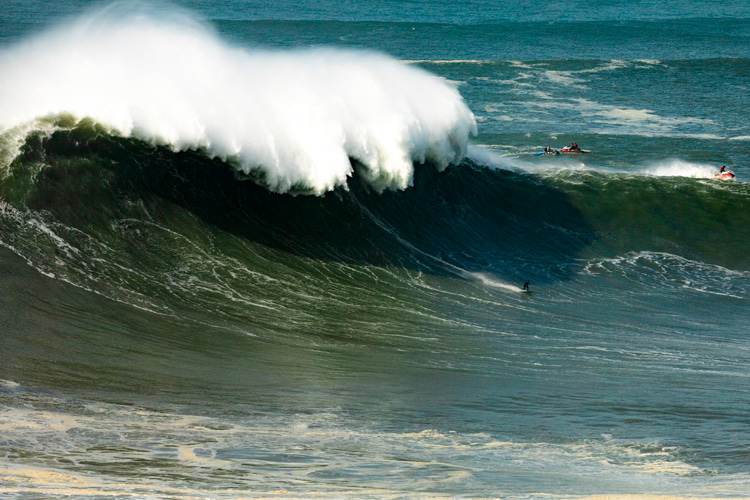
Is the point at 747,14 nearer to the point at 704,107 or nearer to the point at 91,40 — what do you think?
the point at 704,107

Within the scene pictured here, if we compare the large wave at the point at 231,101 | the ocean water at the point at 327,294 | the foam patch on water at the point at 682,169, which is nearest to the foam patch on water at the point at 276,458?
the ocean water at the point at 327,294

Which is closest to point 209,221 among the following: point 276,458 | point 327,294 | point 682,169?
point 327,294

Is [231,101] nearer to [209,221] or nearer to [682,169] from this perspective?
[209,221]

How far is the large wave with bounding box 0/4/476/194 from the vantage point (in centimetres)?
1605

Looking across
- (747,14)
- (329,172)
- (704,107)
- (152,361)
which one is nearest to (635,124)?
(704,107)

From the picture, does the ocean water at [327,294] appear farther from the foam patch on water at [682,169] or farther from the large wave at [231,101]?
the foam patch on water at [682,169]

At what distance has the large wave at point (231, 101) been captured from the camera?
1605cm

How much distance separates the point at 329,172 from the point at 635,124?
2410 cm

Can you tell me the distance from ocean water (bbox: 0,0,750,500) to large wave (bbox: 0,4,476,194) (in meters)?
0.06

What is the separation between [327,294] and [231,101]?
17.5 feet

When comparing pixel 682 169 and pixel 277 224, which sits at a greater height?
pixel 682 169

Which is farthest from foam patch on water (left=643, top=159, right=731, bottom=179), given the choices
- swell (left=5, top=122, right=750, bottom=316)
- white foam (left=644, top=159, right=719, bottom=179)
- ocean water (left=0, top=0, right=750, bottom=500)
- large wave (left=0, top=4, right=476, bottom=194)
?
large wave (left=0, top=4, right=476, bottom=194)

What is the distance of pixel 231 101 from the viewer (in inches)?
682

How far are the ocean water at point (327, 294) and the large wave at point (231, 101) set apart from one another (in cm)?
6
